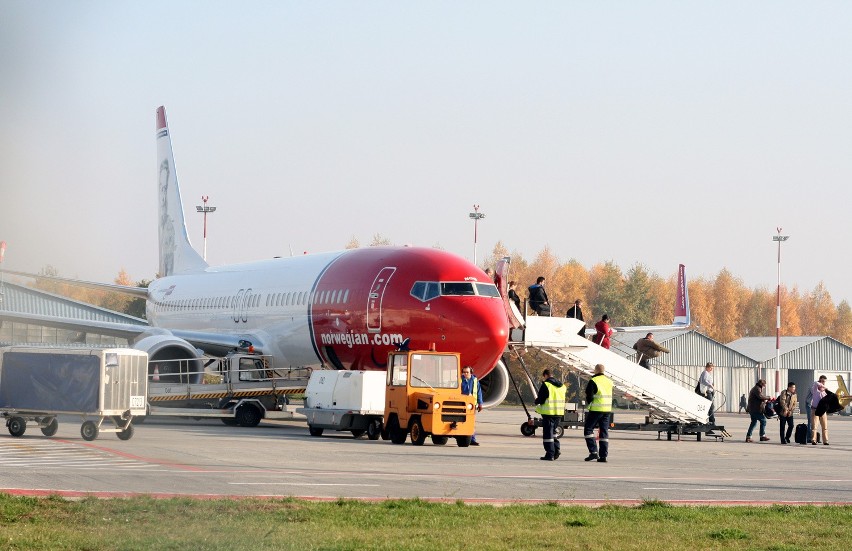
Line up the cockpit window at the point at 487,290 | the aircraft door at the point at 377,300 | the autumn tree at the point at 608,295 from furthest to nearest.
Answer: the autumn tree at the point at 608,295, the aircraft door at the point at 377,300, the cockpit window at the point at 487,290

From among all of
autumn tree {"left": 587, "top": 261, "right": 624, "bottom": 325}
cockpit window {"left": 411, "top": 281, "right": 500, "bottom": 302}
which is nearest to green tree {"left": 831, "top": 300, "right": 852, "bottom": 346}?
autumn tree {"left": 587, "top": 261, "right": 624, "bottom": 325}

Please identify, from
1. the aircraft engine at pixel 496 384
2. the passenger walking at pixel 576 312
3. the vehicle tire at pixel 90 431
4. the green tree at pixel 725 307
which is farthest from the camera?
the green tree at pixel 725 307

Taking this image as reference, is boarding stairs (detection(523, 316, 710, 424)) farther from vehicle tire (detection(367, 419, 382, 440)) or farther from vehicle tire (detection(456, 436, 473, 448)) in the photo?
vehicle tire (detection(456, 436, 473, 448))

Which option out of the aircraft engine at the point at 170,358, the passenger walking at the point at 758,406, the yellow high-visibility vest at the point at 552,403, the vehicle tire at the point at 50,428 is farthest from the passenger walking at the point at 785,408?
the vehicle tire at the point at 50,428

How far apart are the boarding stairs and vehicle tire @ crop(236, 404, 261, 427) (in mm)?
7303

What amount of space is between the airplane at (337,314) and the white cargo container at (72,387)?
1.31 meters

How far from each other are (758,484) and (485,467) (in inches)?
167

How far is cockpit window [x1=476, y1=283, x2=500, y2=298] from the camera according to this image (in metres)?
28.7

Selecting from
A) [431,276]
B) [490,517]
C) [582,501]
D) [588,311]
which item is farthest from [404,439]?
[588,311]

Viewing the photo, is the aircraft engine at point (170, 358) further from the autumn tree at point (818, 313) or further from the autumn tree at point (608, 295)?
the autumn tree at point (818, 313)

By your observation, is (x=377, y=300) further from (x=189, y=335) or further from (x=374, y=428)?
(x=189, y=335)

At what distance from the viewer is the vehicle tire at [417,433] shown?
81.1 feet

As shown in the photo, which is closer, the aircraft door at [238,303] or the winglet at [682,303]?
the aircraft door at [238,303]

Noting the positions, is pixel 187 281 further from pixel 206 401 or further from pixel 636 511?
pixel 636 511
